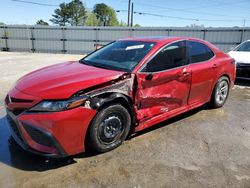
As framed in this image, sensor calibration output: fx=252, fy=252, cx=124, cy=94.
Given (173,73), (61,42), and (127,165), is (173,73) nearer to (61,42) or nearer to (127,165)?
(127,165)

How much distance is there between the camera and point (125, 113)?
11.4 feet

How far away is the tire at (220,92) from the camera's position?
17.1 feet

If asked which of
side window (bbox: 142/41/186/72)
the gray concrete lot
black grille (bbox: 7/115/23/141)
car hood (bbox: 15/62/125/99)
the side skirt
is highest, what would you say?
side window (bbox: 142/41/186/72)

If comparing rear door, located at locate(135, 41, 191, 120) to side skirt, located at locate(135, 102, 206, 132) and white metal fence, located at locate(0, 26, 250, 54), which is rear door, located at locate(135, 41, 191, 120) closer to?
side skirt, located at locate(135, 102, 206, 132)

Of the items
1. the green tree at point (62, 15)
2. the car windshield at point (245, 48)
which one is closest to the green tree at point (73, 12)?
the green tree at point (62, 15)

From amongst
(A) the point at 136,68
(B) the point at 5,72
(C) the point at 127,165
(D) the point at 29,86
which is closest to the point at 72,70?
(D) the point at 29,86

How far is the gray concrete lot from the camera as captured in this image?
2.85 metres

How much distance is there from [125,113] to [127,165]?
0.70 metres

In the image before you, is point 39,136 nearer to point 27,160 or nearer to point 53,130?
point 53,130

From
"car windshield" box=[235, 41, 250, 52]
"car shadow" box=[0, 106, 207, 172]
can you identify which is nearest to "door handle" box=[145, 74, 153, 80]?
"car shadow" box=[0, 106, 207, 172]

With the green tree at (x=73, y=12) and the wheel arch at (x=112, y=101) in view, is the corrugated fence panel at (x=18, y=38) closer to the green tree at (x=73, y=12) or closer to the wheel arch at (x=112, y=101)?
the wheel arch at (x=112, y=101)

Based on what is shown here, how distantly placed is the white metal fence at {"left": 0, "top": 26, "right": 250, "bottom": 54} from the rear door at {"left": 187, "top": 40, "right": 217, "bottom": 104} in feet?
41.5

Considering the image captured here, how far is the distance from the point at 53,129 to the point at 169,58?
2202 millimetres

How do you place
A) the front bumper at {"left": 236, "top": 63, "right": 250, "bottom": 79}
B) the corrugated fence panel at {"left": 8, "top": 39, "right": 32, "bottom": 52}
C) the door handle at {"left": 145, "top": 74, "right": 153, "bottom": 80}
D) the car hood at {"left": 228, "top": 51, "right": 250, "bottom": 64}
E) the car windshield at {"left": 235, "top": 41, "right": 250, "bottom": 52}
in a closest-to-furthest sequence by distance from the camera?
the door handle at {"left": 145, "top": 74, "right": 153, "bottom": 80}
the front bumper at {"left": 236, "top": 63, "right": 250, "bottom": 79}
the car hood at {"left": 228, "top": 51, "right": 250, "bottom": 64}
the car windshield at {"left": 235, "top": 41, "right": 250, "bottom": 52}
the corrugated fence panel at {"left": 8, "top": 39, "right": 32, "bottom": 52}
